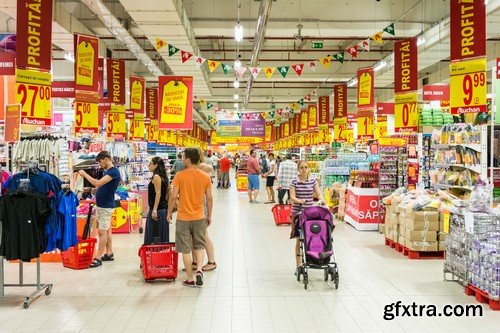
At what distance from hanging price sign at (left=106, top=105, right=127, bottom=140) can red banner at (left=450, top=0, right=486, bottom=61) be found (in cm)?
906

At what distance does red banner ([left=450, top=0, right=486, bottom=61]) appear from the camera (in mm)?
9453

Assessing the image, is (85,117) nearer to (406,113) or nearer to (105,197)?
(105,197)

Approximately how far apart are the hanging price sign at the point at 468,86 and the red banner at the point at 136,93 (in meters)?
10.2

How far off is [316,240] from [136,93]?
1168 cm

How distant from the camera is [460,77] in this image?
9.77 metres

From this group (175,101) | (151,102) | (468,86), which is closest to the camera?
(468,86)

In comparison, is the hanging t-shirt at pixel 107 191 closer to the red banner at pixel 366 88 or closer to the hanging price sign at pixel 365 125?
the red banner at pixel 366 88

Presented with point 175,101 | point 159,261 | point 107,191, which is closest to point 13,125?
point 107,191

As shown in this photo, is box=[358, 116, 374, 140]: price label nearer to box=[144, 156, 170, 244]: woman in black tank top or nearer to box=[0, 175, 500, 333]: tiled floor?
box=[0, 175, 500, 333]: tiled floor

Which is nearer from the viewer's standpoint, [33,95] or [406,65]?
[33,95]

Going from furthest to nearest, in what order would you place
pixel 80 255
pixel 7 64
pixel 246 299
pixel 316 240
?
1. pixel 7 64
2. pixel 80 255
3. pixel 316 240
4. pixel 246 299

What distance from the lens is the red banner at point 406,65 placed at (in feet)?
42.9

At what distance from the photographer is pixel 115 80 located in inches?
595

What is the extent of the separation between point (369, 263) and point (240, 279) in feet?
7.38
